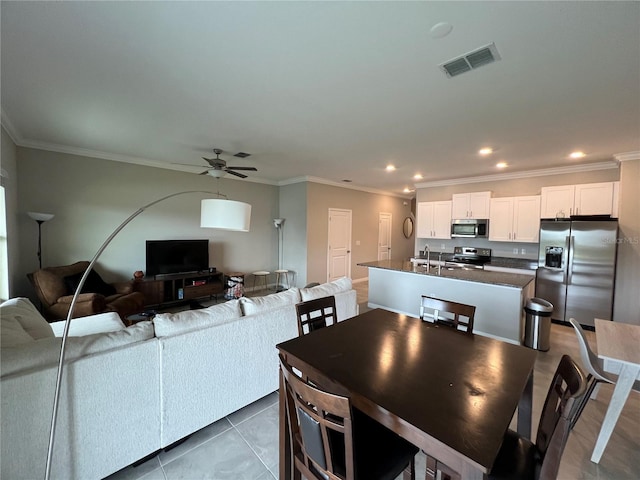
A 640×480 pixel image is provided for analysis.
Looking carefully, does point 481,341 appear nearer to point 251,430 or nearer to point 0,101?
point 251,430

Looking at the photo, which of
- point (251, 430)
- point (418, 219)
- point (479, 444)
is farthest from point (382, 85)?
point (418, 219)

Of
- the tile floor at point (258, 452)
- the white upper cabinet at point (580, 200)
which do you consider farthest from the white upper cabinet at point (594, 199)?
the tile floor at point (258, 452)

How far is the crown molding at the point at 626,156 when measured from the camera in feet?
12.8

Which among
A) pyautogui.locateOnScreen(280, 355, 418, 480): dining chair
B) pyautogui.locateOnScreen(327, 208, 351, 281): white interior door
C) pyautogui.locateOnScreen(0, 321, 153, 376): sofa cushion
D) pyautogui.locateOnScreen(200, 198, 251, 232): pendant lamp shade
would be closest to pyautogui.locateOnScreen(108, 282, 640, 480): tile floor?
pyautogui.locateOnScreen(280, 355, 418, 480): dining chair

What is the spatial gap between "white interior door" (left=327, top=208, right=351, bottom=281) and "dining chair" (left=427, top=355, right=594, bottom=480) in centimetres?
563

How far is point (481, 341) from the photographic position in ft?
5.53

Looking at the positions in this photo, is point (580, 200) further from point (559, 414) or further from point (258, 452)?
point (258, 452)

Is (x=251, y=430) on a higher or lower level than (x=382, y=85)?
lower

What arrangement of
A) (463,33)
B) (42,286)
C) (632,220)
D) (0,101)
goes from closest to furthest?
(463,33), (0,101), (42,286), (632,220)

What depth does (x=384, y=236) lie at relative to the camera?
8391mm

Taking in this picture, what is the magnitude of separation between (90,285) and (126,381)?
10.3ft

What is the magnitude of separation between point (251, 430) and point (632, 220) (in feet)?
19.2

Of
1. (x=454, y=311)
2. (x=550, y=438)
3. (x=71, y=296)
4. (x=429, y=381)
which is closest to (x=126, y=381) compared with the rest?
(x=429, y=381)

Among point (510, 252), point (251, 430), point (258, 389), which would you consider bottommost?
point (251, 430)
